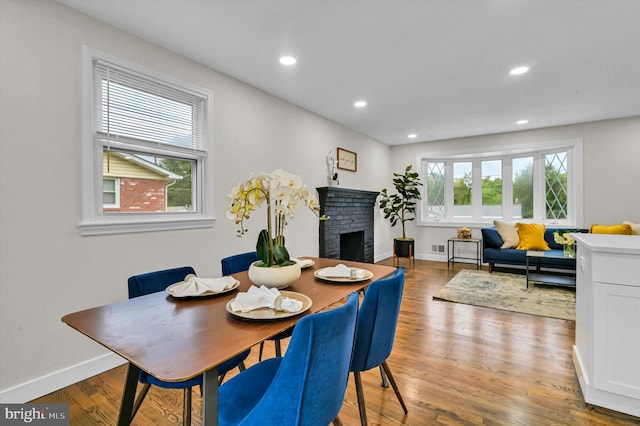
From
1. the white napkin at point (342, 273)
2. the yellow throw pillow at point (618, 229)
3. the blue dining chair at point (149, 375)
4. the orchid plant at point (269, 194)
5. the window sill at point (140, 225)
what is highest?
the orchid plant at point (269, 194)

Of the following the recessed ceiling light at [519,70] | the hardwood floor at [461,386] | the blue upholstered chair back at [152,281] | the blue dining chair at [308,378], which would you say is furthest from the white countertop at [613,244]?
the blue upholstered chair back at [152,281]

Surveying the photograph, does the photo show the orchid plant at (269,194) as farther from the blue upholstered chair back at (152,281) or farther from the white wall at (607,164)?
the white wall at (607,164)

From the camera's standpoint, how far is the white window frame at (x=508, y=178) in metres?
5.05

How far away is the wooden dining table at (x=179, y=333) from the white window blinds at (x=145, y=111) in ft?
5.21

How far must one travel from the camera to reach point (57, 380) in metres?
2.01

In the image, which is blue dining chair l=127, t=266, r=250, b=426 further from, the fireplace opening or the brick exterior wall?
the fireplace opening

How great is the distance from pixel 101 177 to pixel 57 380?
1.36 m

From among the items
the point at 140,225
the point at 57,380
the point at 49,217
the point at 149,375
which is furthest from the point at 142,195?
the point at 149,375

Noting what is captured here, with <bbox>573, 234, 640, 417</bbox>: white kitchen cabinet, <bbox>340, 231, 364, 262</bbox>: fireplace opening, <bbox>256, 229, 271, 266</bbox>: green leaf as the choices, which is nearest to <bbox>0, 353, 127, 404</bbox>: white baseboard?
<bbox>256, 229, 271, 266</bbox>: green leaf

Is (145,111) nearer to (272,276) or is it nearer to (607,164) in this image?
(272,276)

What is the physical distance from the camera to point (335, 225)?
15.3ft

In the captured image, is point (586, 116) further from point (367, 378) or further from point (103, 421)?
point (103, 421)

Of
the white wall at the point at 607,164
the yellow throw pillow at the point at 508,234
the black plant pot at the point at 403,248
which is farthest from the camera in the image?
the black plant pot at the point at 403,248

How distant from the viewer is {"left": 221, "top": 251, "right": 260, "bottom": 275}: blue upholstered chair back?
2119 mm
